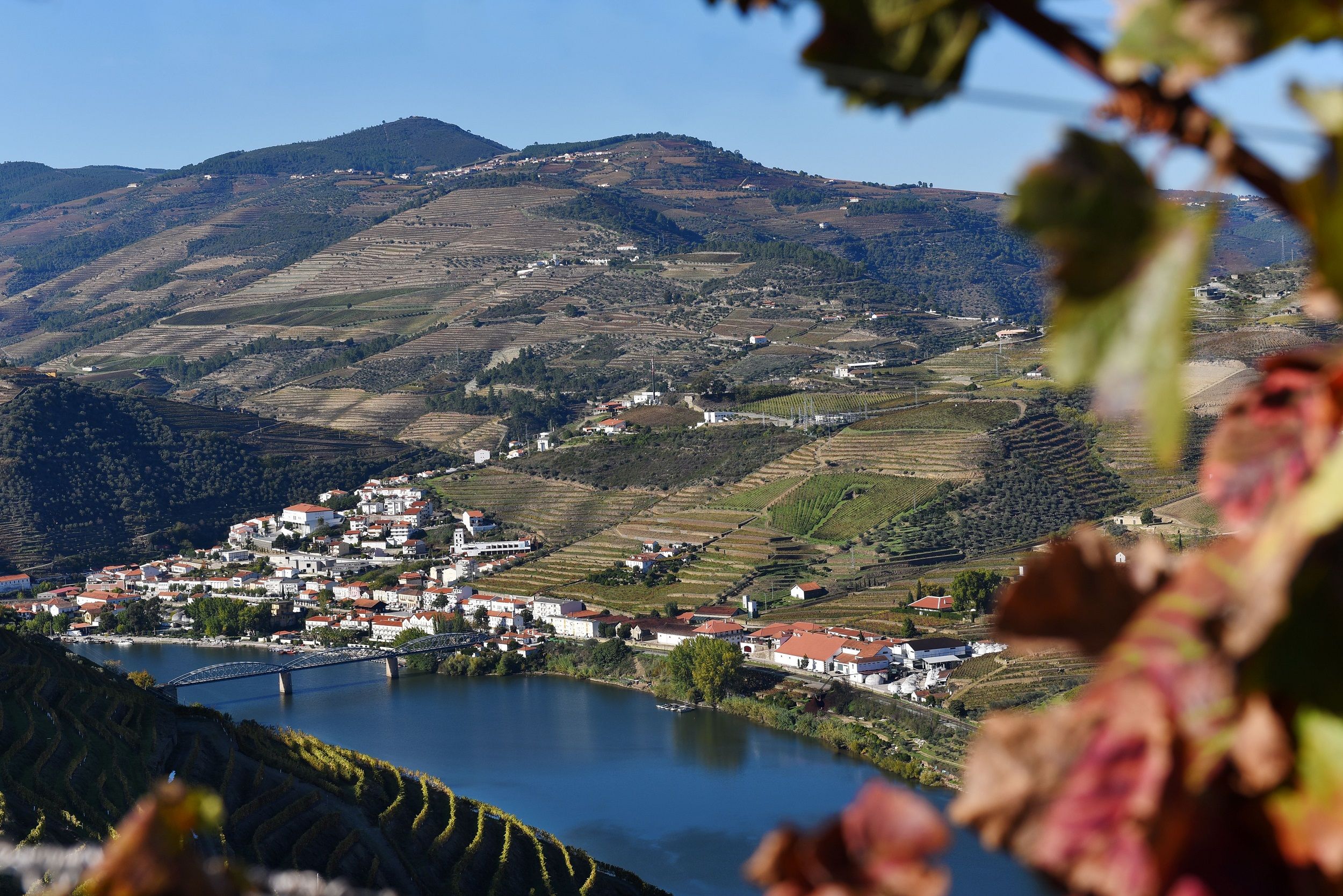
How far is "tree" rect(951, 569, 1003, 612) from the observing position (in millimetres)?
20984

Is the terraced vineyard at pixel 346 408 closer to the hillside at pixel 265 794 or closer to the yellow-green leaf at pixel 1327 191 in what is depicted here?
the hillside at pixel 265 794

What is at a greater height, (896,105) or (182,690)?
(896,105)

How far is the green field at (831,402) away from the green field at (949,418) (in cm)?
162

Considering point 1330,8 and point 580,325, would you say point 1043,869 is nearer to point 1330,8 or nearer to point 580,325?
point 1330,8

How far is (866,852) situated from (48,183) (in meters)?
130

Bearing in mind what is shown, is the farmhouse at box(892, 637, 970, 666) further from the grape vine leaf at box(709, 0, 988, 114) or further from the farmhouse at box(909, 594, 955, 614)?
the grape vine leaf at box(709, 0, 988, 114)

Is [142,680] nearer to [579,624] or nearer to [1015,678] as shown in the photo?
[579,624]

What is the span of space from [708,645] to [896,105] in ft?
63.5

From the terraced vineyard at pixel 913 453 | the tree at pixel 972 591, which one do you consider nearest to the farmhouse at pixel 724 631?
the tree at pixel 972 591

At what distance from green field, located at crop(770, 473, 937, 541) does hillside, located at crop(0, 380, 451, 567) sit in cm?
1559

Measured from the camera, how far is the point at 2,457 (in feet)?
107

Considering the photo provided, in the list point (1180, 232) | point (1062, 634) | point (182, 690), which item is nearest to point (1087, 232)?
point (1180, 232)

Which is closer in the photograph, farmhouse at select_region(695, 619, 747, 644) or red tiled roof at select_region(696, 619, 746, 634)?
farmhouse at select_region(695, 619, 747, 644)

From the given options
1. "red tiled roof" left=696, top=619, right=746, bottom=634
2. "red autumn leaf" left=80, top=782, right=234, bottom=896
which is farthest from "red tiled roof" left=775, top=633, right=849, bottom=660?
"red autumn leaf" left=80, top=782, right=234, bottom=896
